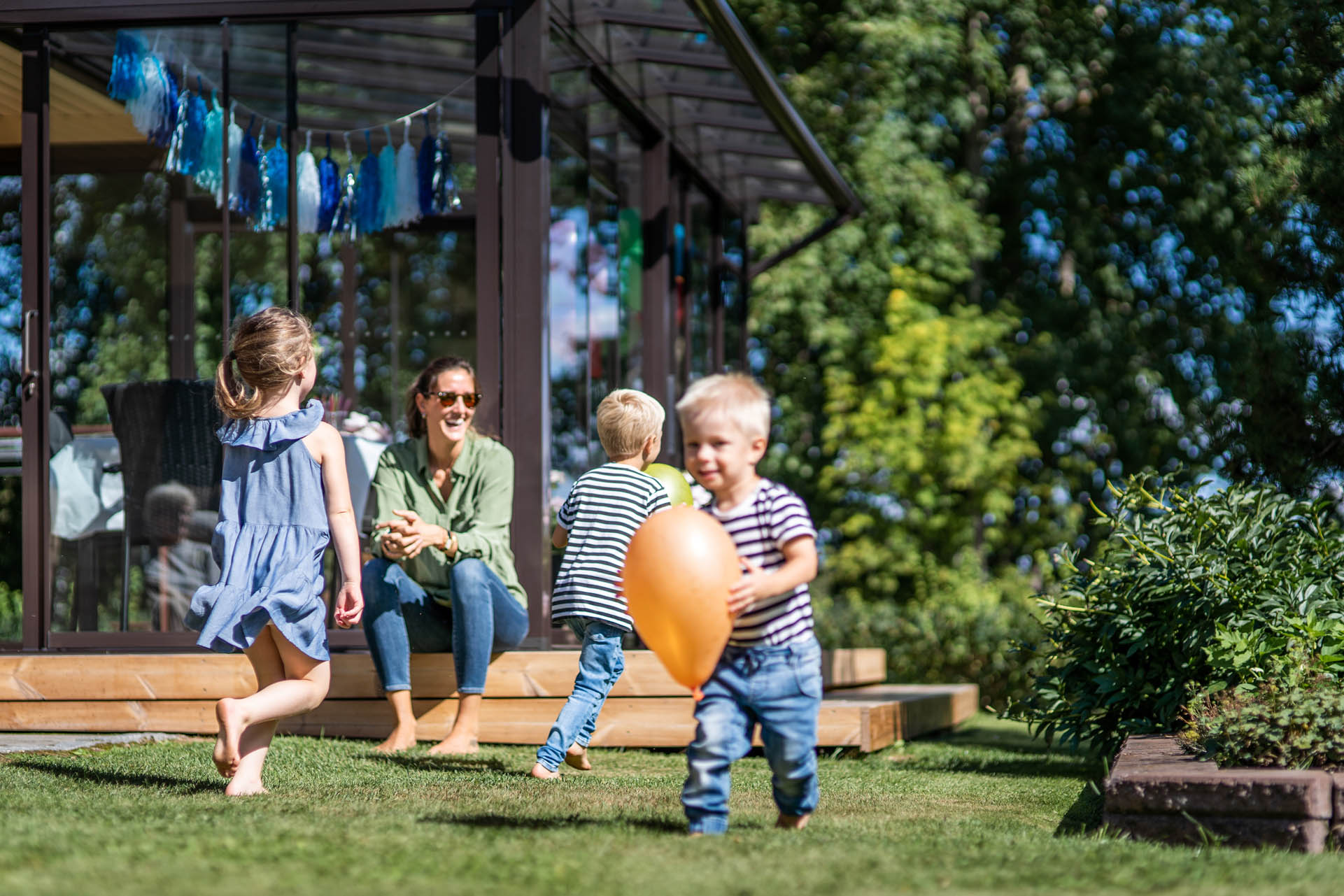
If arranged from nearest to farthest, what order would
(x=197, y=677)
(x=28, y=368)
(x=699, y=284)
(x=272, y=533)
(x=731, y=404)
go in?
1. (x=731, y=404)
2. (x=272, y=533)
3. (x=197, y=677)
4. (x=28, y=368)
5. (x=699, y=284)

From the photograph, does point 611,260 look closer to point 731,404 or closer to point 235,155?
point 235,155

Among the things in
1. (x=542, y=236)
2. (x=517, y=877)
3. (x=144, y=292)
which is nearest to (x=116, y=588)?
(x=144, y=292)

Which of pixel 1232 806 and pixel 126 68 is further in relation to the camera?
pixel 126 68

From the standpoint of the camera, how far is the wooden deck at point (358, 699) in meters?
Result: 5.91

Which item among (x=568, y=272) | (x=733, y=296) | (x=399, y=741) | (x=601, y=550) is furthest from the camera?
(x=733, y=296)

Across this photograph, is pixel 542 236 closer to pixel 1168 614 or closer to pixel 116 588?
pixel 116 588

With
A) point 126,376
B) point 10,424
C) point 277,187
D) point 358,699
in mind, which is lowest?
point 358,699

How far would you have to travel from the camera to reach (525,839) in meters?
3.21

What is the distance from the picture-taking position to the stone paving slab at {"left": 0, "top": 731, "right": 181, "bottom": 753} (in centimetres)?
532

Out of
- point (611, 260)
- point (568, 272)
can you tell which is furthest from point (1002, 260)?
point (568, 272)

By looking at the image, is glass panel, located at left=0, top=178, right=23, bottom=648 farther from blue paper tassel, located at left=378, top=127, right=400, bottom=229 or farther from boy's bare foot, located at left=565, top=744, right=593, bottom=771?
boy's bare foot, located at left=565, top=744, right=593, bottom=771

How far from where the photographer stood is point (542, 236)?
650 centimetres

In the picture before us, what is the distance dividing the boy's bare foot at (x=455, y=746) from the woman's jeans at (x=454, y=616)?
0.59 ft

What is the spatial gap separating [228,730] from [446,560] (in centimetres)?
162
